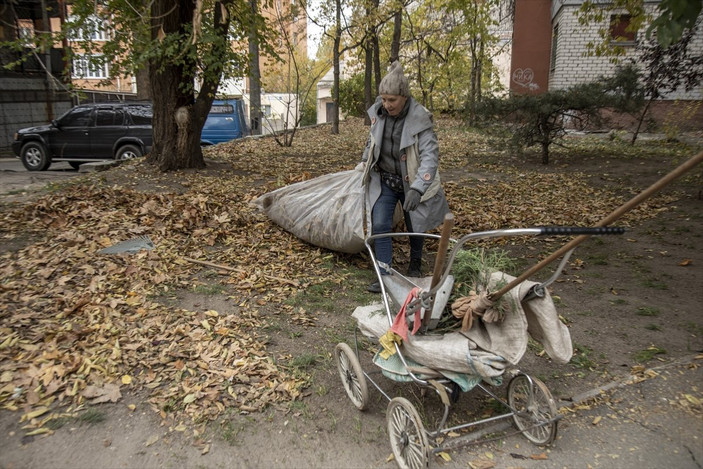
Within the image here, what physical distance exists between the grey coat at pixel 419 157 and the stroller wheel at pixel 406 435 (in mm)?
1791

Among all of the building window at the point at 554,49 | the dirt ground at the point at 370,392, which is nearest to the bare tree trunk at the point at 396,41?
the building window at the point at 554,49

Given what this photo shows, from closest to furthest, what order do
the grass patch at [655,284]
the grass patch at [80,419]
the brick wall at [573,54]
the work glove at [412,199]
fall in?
the grass patch at [80,419]
the work glove at [412,199]
the grass patch at [655,284]
the brick wall at [573,54]

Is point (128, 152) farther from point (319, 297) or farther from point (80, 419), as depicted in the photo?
point (80, 419)

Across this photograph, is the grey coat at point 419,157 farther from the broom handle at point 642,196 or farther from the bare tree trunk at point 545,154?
the bare tree trunk at point 545,154

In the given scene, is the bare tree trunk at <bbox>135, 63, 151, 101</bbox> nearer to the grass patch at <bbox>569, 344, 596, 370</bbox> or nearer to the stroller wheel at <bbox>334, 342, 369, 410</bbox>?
the stroller wheel at <bbox>334, 342, 369, 410</bbox>

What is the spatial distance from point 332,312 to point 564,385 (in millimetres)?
1870

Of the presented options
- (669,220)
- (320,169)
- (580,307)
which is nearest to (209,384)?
(580,307)

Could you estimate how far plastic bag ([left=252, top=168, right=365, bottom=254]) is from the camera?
514 cm

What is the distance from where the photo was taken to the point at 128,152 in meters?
13.1

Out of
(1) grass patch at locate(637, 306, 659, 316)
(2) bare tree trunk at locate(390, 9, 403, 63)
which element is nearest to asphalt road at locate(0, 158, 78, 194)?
(1) grass patch at locate(637, 306, 659, 316)

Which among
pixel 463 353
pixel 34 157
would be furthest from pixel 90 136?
pixel 463 353

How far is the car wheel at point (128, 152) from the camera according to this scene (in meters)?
13.0

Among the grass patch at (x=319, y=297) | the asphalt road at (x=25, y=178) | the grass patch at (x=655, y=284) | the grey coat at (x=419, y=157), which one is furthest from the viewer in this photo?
the asphalt road at (x=25, y=178)

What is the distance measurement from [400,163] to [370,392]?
1866mm
